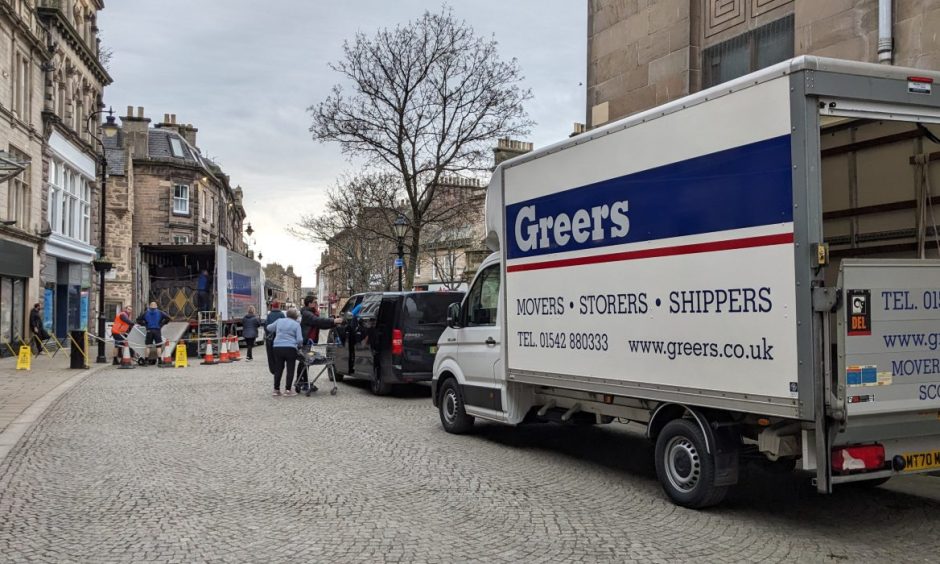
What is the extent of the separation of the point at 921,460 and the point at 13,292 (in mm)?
25888

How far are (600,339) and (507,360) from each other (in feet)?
5.93

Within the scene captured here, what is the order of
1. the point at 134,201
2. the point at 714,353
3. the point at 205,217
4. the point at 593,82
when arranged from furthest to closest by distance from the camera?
the point at 205,217, the point at 134,201, the point at 593,82, the point at 714,353

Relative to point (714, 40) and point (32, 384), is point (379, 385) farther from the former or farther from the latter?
point (714, 40)

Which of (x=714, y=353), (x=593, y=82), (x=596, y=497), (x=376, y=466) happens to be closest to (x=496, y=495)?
(x=596, y=497)

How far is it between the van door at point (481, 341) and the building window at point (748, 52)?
6.39m

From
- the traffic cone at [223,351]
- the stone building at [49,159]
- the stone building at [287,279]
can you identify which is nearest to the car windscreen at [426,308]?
the traffic cone at [223,351]

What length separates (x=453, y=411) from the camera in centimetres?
1002

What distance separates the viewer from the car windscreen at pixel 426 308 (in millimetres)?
13625

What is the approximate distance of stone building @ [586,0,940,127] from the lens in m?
10.0

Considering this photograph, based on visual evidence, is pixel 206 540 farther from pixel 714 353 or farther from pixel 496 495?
pixel 714 353

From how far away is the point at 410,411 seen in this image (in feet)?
40.3

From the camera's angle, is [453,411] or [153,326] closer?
[453,411]

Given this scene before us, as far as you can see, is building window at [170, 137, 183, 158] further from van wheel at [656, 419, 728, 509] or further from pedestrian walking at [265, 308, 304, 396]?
van wheel at [656, 419, 728, 509]

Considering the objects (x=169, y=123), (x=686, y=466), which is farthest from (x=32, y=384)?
(x=169, y=123)
